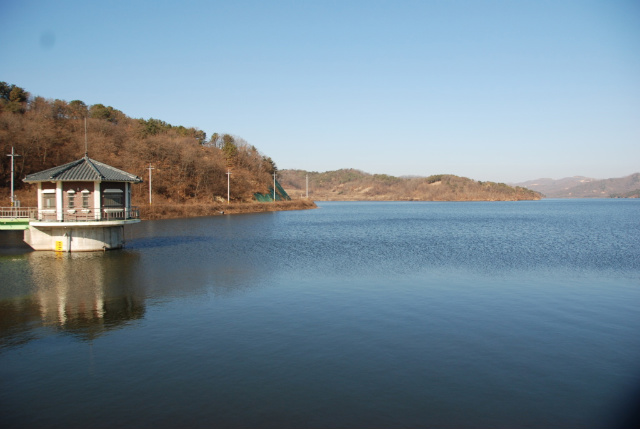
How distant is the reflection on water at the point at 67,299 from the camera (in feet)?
42.4

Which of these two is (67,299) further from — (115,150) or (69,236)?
(115,150)

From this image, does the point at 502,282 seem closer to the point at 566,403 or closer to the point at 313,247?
the point at 566,403

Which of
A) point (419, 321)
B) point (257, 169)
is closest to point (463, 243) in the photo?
point (419, 321)

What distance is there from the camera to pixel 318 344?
11.6 meters

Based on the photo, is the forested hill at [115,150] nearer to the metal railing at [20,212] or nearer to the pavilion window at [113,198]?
the metal railing at [20,212]

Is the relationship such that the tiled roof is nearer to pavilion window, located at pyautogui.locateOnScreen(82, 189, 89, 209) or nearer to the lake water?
pavilion window, located at pyautogui.locateOnScreen(82, 189, 89, 209)

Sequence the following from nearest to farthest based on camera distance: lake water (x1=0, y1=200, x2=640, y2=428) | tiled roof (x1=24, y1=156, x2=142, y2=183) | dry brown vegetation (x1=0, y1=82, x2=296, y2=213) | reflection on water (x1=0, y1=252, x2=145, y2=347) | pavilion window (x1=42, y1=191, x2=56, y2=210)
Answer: lake water (x1=0, y1=200, x2=640, y2=428) → reflection on water (x1=0, y1=252, x2=145, y2=347) → tiled roof (x1=24, y1=156, x2=142, y2=183) → pavilion window (x1=42, y1=191, x2=56, y2=210) → dry brown vegetation (x1=0, y1=82, x2=296, y2=213)

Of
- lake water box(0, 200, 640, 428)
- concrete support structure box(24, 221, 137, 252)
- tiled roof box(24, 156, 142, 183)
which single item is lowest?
lake water box(0, 200, 640, 428)

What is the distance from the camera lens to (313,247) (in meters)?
30.6

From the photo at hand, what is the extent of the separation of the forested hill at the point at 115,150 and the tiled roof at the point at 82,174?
32122 millimetres

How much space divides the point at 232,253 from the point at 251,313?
13722 mm

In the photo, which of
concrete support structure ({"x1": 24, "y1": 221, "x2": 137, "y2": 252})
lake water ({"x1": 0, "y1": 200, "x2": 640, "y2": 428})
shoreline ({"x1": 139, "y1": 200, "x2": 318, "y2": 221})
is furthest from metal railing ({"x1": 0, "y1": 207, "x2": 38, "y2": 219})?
shoreline ({"x1": 139, "y1": 200, "x2": 318, "y2": 221})

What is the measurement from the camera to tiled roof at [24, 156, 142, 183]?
85.9 feet

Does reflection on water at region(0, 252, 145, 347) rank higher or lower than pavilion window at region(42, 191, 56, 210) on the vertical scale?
lower
